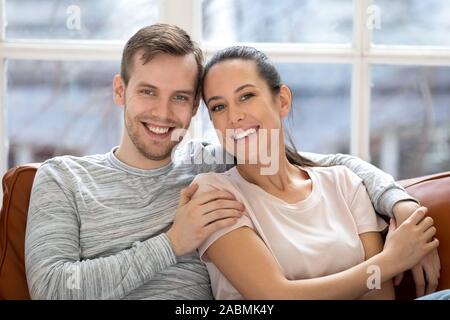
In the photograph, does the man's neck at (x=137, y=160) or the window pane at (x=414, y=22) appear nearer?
the man's neck at (x=137, y=160)

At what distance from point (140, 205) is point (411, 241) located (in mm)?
615

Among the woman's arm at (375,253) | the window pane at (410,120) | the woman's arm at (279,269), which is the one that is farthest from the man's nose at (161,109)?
the window pane at (410,120)

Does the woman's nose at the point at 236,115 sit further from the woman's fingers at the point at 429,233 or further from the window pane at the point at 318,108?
the window pane at the point at 318,108

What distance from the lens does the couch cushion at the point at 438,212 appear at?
1513mm

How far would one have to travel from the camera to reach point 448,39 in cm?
219

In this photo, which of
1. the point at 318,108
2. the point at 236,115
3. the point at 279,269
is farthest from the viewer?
the point at 318,108

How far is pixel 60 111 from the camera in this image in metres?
2.23

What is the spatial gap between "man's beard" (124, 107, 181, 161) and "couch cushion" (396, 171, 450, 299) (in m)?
0.61

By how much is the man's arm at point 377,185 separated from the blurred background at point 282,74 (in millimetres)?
456

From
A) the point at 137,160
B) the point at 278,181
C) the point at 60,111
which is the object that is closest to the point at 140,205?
the point at 137,160

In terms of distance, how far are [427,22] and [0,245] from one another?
4.91 ft

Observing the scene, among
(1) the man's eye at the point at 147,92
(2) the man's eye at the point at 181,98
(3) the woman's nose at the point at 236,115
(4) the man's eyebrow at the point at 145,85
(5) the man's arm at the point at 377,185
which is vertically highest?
(4) the man's eyebrow at the point at 145,85

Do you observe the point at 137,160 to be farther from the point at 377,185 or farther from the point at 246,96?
the point at 377,185

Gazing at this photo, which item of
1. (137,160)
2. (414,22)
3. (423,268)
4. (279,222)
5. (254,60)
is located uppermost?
(414,22)
